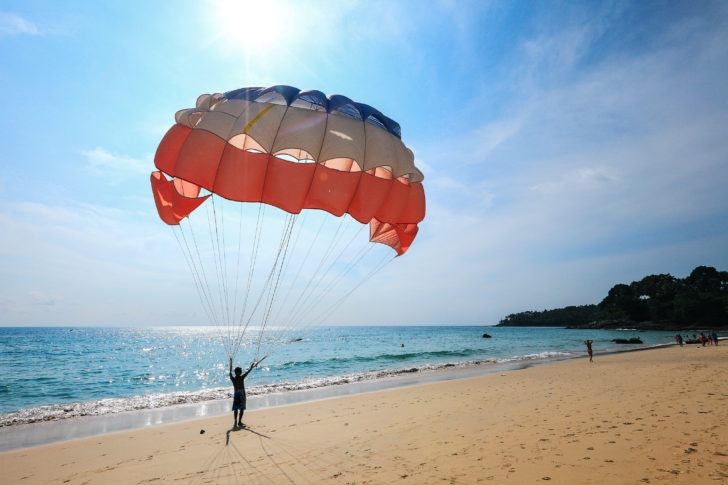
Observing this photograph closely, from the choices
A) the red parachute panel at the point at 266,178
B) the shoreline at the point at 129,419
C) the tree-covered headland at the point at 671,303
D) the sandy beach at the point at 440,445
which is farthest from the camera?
the tree-covered headland at the point at 671,303

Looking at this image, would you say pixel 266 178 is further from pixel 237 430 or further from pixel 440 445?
pixel 237 430

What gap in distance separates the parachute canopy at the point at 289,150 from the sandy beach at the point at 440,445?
4.53m

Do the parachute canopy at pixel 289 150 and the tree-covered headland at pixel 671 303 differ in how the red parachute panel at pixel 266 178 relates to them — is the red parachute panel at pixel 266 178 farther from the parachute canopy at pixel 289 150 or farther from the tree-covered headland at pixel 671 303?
the tree-covered headland at pixel 671 303

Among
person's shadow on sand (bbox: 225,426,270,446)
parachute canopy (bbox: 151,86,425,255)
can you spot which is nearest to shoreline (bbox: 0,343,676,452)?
person's shadow on sand (bbox: 225,426,270,446)

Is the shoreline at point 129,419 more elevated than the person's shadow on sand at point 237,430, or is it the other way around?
the person's shadow on sand at point 237,430

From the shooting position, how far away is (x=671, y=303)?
256 ft

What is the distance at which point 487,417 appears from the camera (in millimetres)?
8031

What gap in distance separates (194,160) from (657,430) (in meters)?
10.0

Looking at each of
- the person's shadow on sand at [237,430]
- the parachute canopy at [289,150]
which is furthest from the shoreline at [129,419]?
the parachute canopy at [289,150]

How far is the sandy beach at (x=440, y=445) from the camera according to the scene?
4.61 meters

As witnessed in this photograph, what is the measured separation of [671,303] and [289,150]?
345ft

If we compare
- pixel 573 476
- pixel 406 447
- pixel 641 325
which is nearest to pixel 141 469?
pixel 406 447

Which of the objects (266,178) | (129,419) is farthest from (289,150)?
(129,419)

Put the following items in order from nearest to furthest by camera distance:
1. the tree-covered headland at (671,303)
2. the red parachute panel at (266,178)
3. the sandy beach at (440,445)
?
the sandy beach at (440,445) < the red parachute panel at (266,178) < the tree-covered headland at (671,303)
